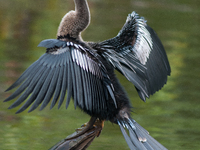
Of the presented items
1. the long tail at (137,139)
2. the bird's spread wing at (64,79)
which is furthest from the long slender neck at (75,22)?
the long tail at (137,139)

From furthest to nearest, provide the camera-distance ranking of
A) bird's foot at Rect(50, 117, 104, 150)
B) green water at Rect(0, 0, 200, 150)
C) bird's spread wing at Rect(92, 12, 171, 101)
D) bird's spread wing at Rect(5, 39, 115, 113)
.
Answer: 1. green water at Rect(0, 0, 200, 150)
2. bird's foot at Rect(50, 117, 104, 150)
3. bird's spread wing at Rect(92, 12, 171, 101)
4. bird's spread wing at Rect(5, 39, 115, 113)

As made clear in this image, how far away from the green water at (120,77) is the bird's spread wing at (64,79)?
1.05 metres

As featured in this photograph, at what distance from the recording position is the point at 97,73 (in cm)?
399

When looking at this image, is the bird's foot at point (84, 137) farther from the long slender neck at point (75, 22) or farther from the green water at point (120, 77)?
the long slender neck at point (75, 22)

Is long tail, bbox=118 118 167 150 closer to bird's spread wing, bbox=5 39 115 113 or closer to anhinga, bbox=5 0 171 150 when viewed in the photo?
anhinga, bbox=5 0 171 150

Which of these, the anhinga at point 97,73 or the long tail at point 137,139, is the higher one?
the anhinga at point 97,73

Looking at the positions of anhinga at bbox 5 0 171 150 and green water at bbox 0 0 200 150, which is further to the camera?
green water at bbox 0 0 200 150

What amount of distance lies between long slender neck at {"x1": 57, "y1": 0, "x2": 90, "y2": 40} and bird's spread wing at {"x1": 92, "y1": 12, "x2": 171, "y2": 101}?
10.5 inches

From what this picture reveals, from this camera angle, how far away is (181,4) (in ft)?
41.3

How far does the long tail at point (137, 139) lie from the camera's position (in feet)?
13.2

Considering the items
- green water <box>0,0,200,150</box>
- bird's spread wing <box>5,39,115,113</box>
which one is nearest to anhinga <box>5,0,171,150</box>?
bird's spread wing <box>5,39,115,113</box>

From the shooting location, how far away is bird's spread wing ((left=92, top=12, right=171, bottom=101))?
4379mm

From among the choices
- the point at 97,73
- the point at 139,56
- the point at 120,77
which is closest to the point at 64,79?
the point at 97,73

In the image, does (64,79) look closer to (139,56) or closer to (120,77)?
(139,56)
